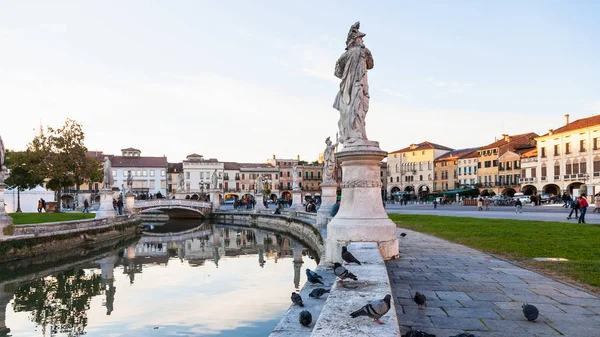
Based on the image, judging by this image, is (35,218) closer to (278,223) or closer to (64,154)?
(64,154)

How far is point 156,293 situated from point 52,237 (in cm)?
1055

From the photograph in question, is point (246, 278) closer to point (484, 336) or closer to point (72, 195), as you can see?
point (484, 336)

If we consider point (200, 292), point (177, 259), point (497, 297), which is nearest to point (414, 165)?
point (177, 259)

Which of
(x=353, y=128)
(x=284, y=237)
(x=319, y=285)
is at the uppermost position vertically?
(x=353, y=128)

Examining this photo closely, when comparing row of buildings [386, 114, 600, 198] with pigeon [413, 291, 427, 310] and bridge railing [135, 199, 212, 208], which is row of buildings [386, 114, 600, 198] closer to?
bridge railing [135, 199, 212, 208]

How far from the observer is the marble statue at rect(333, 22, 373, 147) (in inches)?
340

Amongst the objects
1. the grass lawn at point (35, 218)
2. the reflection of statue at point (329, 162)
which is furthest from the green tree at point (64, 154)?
the reflection of statue at point (329, 162)

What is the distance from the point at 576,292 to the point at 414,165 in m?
86.5

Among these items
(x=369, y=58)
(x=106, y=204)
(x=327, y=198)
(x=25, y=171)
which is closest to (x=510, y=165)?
(x=327, y=198)

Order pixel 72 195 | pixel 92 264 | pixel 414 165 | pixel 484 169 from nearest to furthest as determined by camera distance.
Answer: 1. pixel 92 264
2. pixel 72 195
3. pixel 484 169
4. pixel 414 165

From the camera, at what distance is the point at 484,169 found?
77.4m

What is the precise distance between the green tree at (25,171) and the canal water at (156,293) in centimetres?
1677

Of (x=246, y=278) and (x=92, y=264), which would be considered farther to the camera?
(x=92, y=264)

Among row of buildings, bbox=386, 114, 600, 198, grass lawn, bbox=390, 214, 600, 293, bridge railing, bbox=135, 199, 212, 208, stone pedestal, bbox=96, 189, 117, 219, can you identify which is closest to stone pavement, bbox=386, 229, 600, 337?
grass lawn, bbox=390, 214, 600, 293
